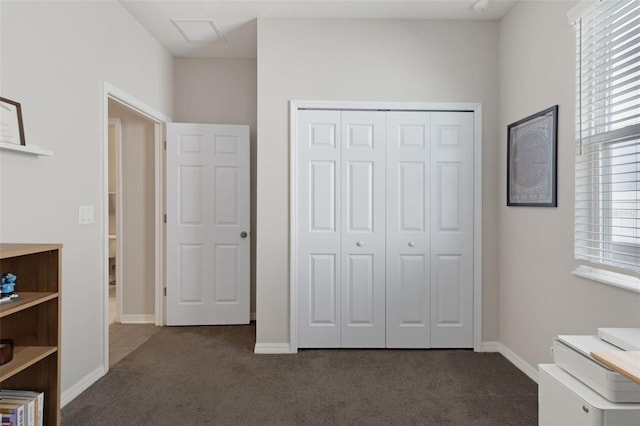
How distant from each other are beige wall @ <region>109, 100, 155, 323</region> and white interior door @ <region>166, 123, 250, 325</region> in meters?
0.33

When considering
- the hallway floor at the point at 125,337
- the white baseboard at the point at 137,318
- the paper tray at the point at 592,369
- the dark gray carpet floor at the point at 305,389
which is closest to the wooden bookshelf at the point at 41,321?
the dark gray carpet floor at the point at 305,389

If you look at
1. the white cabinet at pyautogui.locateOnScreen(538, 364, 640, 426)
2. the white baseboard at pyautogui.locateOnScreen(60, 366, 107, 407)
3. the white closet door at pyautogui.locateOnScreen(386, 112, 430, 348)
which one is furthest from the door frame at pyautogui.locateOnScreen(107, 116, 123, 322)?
the white cabinet at pyautogui.locateOnScreen(538, 364, 640, 426)

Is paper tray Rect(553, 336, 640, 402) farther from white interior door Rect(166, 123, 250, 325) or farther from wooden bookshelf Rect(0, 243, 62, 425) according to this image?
white interior door Rect(166, 123, 250, 325)

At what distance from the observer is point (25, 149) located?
1852 millimetres

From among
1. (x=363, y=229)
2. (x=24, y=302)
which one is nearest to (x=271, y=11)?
(x=363, y=229)

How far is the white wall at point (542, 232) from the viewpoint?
214 centimetres

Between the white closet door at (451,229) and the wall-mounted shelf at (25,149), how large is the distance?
2.65m

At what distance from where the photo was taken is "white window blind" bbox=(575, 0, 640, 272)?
184 cm

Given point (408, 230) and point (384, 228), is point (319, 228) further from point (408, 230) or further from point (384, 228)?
point (408, 230)

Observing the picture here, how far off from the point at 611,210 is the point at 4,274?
9.83 ft

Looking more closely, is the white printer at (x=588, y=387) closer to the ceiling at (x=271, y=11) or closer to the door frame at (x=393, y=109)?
the door frame at (x=393, y=109)

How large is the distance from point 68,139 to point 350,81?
207cm

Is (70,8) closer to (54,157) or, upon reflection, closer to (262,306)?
(54,157)

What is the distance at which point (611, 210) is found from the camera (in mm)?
1987
